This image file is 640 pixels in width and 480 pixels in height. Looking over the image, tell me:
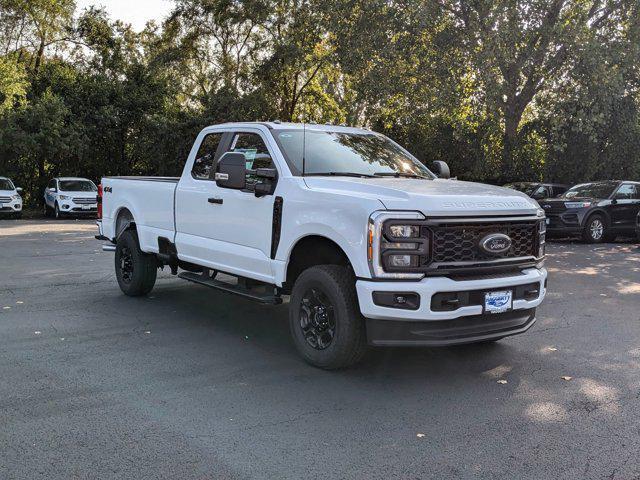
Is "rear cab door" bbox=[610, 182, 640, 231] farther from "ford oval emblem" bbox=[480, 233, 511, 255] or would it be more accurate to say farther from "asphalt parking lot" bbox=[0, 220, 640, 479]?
"ford oval emblem" bbox=[480, 233, 511, 255]

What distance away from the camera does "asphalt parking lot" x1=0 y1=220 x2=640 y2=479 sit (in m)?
3.76

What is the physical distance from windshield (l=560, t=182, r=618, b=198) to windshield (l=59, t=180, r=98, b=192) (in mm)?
17469

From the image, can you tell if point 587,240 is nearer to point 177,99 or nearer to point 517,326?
point 517,326

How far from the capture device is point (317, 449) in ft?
13.0

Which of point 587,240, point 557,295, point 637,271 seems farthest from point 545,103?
point 557,295

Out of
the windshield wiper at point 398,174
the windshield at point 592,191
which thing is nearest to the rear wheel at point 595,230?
the windshield at point 592,191

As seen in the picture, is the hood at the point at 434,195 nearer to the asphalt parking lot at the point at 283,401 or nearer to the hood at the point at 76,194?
the asphalt parking lot at the point at 283,401

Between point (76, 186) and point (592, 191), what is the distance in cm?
1866

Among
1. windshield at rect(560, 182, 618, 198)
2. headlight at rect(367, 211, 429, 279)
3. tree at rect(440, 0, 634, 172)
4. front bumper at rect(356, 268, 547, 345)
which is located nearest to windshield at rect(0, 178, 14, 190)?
tree at rect(440, 0, 634, 172)

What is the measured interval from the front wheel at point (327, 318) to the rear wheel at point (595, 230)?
44.3 ft

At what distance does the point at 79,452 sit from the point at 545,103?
830 inches

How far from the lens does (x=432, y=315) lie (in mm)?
4949

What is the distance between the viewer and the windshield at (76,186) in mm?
25828

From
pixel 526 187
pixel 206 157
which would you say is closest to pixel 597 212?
pixel 526 187
